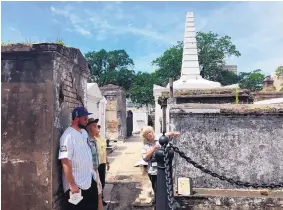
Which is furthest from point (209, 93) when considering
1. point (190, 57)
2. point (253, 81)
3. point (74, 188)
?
point (253, 81)

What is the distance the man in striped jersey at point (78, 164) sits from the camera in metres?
3.47

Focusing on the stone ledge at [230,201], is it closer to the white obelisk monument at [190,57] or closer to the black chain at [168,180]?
the black chain at [168,180]

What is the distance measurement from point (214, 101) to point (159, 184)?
23.5ft

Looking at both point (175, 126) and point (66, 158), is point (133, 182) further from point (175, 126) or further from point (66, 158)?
point (66, 158)

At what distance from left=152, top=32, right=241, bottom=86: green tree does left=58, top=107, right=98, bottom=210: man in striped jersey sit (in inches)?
1348

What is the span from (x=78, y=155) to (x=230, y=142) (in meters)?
3.15

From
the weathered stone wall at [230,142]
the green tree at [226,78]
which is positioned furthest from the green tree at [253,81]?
the weathered stone wall at [230,142]

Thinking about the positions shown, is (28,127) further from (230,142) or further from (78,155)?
(230,142)

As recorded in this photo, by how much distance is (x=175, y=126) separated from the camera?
5.56 meters

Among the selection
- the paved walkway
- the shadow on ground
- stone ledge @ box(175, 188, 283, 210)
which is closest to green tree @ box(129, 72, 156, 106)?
the paved walkway

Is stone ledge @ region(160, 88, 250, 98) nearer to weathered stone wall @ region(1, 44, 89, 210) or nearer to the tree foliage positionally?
weathered stone wall @ region(1, 44, 89, 210)

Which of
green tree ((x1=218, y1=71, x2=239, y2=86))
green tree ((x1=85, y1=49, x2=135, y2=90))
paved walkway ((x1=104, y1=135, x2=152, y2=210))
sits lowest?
paved walkway ((x1=104, y1=135, x2=152, y2=210))

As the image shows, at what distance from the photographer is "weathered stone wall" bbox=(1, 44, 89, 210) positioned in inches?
139

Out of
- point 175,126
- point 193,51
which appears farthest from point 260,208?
point 193,51
